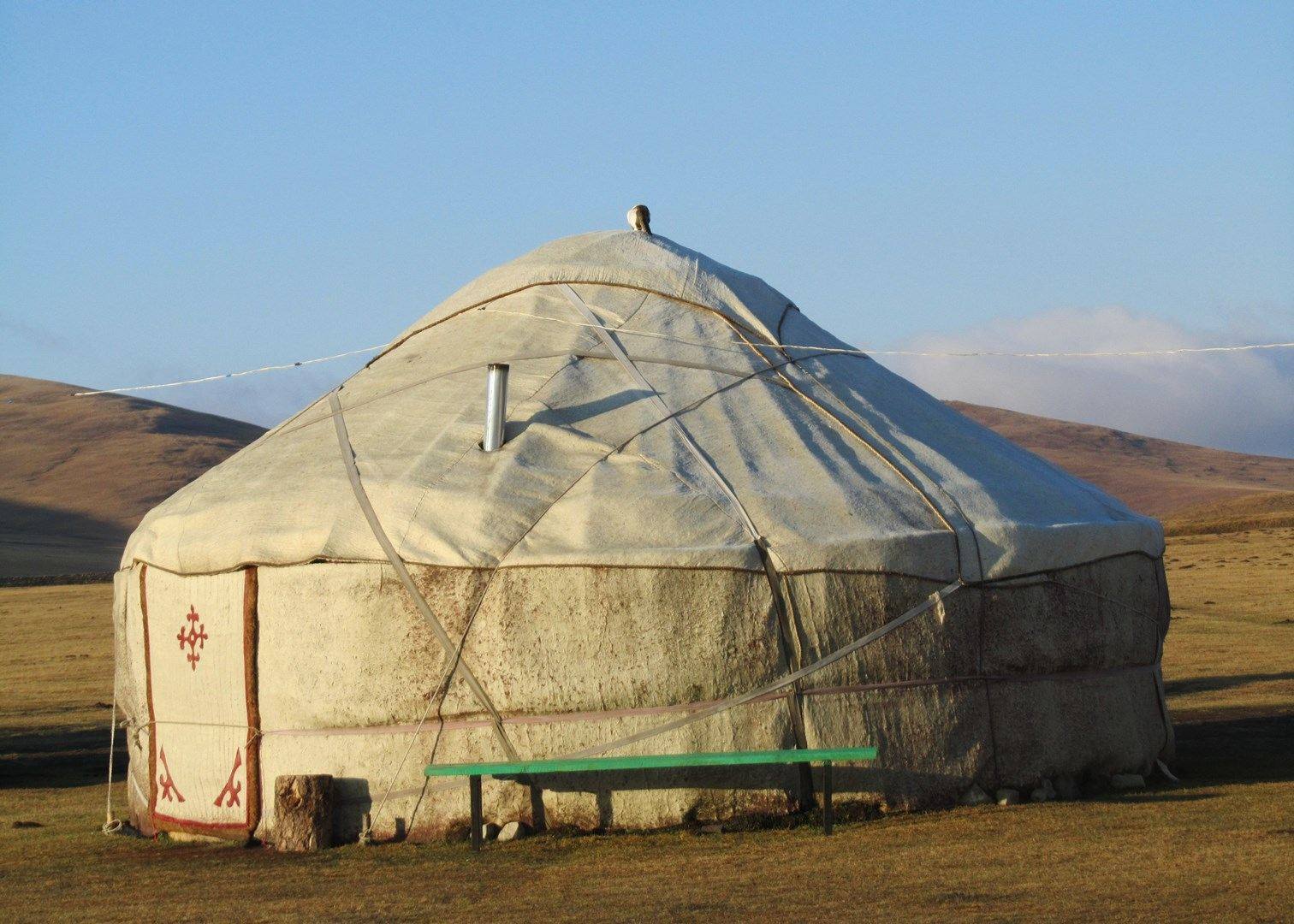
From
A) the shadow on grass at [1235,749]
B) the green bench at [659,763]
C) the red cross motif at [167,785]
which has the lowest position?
the shadow on grass at [1235,749]

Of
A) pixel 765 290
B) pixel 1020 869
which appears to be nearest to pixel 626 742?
pixel 1020 869

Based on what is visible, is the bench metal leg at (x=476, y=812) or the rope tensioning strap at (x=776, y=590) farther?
the rope tensioning strap at (x=776, y=590)

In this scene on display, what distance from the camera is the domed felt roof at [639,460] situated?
22.6 ft

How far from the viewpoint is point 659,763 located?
21.3 feet

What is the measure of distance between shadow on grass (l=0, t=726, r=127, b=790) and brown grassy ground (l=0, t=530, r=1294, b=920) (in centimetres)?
113

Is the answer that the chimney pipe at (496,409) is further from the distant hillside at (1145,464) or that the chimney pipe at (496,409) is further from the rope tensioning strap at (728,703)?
the distant hillside at (1145,464)

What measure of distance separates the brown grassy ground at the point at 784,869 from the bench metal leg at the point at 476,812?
0.24 feet

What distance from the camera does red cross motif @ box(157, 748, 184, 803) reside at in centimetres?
775

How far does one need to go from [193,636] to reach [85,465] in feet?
271

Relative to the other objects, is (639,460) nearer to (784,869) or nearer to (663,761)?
(663,761)

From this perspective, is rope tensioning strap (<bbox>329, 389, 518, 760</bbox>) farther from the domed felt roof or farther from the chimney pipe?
the chimney pipe

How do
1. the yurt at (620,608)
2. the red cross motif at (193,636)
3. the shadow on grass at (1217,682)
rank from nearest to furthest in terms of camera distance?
the yurt at (620,608) < the red cross motif at (193,636) < the shadow on grass at (1217,682)

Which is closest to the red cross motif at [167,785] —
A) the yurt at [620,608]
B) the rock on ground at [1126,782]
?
the yurt at [620,608]

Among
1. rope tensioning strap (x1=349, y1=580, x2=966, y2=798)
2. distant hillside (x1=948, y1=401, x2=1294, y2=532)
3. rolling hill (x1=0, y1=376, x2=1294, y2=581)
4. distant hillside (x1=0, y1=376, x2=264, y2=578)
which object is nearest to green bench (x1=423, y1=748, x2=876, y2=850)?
rope tensioning strap (x1=349, y1=580, x2=966, y2=798)
